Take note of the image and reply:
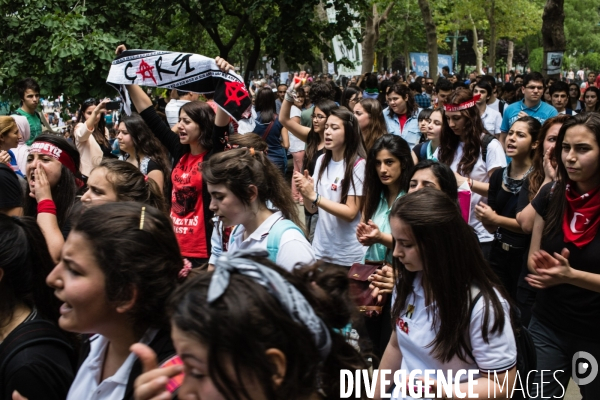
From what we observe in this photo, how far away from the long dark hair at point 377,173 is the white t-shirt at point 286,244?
1.31 meters

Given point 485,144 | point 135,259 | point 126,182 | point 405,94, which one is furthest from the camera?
point 405,94

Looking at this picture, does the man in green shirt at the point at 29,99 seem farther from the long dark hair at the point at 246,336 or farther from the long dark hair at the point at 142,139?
the long dark hair at the point at 246,336

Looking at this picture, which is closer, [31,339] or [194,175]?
[31,339]

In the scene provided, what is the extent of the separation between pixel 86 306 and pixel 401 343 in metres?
1.38

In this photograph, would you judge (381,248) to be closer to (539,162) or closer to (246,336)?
(539,162)

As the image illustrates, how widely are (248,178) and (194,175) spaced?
1.42m

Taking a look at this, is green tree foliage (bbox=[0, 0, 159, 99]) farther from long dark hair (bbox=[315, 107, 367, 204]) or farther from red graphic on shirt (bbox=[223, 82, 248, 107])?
long dark hair (bbox=[315, 107, 367, 204])

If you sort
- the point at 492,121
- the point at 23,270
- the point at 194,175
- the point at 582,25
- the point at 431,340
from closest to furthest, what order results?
the point at 23,270, the point at 431,340, the point at 194,175, the point at 492,121, the point at 582,25

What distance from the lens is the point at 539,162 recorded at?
5.15m

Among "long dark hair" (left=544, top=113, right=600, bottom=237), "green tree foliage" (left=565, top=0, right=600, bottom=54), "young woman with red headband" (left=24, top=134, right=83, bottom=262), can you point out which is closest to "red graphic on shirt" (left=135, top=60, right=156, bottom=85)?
"young woman with red headband" (left=24, top=134, right=83, bottom=262)

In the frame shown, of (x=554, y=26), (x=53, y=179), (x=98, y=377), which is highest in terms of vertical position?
(x=554, y=26)

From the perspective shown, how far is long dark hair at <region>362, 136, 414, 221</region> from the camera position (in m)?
5.11

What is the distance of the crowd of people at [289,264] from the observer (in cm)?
194

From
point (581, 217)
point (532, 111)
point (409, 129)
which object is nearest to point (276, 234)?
point (581, 217)
